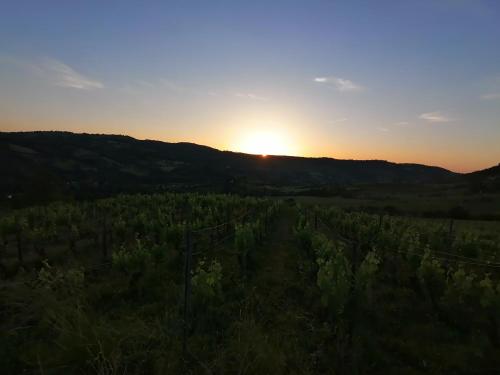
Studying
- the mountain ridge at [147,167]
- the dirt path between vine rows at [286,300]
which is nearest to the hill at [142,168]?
the mountain ridge at [147,167]

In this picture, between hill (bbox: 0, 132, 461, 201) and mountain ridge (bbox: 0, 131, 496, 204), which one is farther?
mountain ridge (bbox: 0, 131, 496, 204)

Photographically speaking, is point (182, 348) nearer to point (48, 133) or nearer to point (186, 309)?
point (186, 309)

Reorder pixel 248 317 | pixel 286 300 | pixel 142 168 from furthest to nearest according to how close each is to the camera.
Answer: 1. pixel 142 168
2. pixel 286 300
3. pixel 248 317

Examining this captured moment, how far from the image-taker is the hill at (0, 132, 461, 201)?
74125 millimetres

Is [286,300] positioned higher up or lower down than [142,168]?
lower down

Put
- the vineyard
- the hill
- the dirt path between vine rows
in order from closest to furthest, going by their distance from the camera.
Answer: the vineyard → the dirt path between vine rows → the hill

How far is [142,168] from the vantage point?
119938 millimetres

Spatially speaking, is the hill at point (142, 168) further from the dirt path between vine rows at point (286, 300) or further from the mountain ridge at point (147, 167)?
the dirt path between vine rows at point (286, 300)

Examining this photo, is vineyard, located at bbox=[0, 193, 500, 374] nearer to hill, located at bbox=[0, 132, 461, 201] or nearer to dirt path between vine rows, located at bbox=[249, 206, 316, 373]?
dirt path between vine rows, located at bbox=[249, 206, 316, 373]

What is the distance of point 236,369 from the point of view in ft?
17.9

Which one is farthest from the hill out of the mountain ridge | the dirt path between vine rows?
the dirt path between vine rows

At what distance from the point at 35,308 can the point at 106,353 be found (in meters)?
2.42

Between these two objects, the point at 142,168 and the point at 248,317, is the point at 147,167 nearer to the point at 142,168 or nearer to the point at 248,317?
the point at 142,168

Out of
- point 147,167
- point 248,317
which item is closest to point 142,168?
point 147,167
